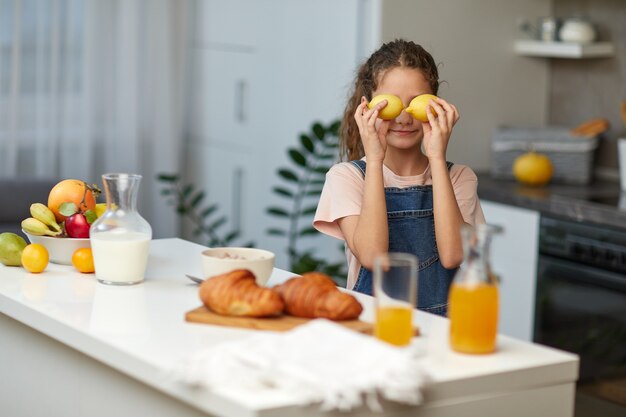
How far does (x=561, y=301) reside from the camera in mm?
3584

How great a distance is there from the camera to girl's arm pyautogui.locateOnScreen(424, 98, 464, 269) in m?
2.14

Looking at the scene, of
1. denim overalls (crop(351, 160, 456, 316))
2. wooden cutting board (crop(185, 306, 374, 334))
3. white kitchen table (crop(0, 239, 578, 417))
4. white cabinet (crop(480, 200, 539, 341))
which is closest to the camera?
white kitchen table (crop(0, 239, 578, 417))

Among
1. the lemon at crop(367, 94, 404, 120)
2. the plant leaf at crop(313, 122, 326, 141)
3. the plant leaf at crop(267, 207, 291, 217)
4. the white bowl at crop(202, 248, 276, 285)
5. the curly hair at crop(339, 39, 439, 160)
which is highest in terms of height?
the curly hair at crop(339, 39, 439, 160)

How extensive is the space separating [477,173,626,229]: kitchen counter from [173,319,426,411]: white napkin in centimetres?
208

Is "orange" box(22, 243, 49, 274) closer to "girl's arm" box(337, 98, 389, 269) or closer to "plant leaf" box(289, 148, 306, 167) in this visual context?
"girl's arm" box(337, 98, 389, 269)

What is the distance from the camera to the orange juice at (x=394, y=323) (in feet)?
5.12

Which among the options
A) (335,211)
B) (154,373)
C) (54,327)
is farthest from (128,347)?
(335,211)

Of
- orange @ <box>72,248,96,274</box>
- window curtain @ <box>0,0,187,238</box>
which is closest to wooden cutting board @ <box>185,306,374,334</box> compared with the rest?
orange @ <box>72,248,96,274</box>

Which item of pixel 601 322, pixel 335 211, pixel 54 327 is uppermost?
pixel 335 211

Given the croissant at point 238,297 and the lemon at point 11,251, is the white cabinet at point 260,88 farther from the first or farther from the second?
the croissant at point 238,297

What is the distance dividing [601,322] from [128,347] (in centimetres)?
221

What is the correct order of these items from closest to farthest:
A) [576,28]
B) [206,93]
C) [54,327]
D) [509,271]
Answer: [54,327] → [509,271] → [576,28] → [206,93]

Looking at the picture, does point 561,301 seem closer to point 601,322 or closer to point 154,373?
point 601,322

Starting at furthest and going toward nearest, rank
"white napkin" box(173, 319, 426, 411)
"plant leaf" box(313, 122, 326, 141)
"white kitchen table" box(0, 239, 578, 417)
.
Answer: "plant leaf" box(313, 122, 326, 141) → "white kitchen table" box(0, 239, 578, 417) → "white napkin" box(173, 319, 426, 411)
